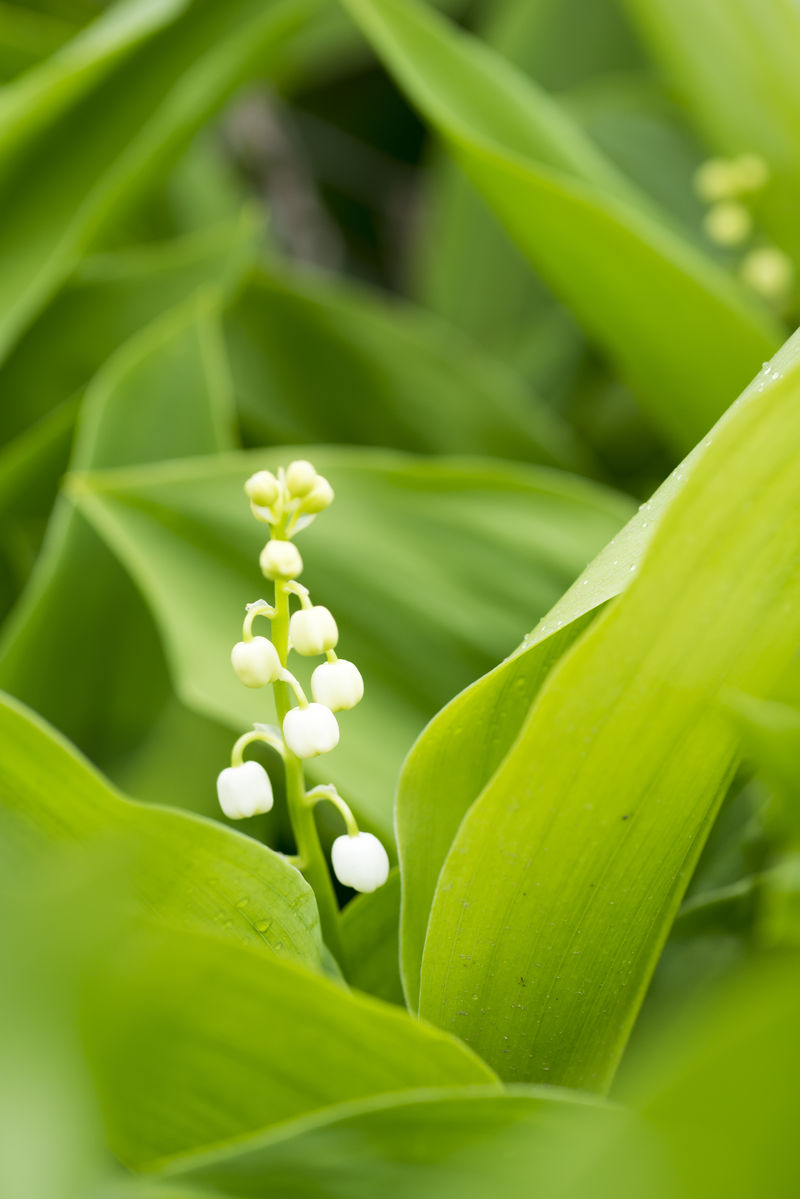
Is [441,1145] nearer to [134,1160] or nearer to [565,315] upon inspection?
[134,1160]

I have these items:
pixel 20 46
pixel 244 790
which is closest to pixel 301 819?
pixel 244 790

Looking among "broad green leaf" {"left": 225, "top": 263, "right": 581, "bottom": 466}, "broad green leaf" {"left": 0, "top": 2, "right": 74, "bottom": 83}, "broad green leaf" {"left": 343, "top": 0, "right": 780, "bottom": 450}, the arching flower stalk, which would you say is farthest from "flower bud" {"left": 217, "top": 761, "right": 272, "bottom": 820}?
"broad green leaf" {"left": 0, "top": 2, "right": 74, "bottom": 83}

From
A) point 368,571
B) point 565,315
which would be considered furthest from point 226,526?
point 565,315

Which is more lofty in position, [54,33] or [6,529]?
[54,33]

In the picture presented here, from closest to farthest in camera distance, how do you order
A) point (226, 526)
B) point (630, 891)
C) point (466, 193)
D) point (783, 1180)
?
point (783, 1180) < point (630, 891) < point (226, 526) < point (466, 193)

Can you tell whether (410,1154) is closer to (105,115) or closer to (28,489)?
(28,489)

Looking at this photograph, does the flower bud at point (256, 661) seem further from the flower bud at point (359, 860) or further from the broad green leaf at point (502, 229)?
the broad green leaf at point (502, 229)

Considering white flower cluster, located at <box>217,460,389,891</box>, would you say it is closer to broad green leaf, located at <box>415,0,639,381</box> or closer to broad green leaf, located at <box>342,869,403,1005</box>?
broad green leaf, located at <box>342,869,403,1005</box>
